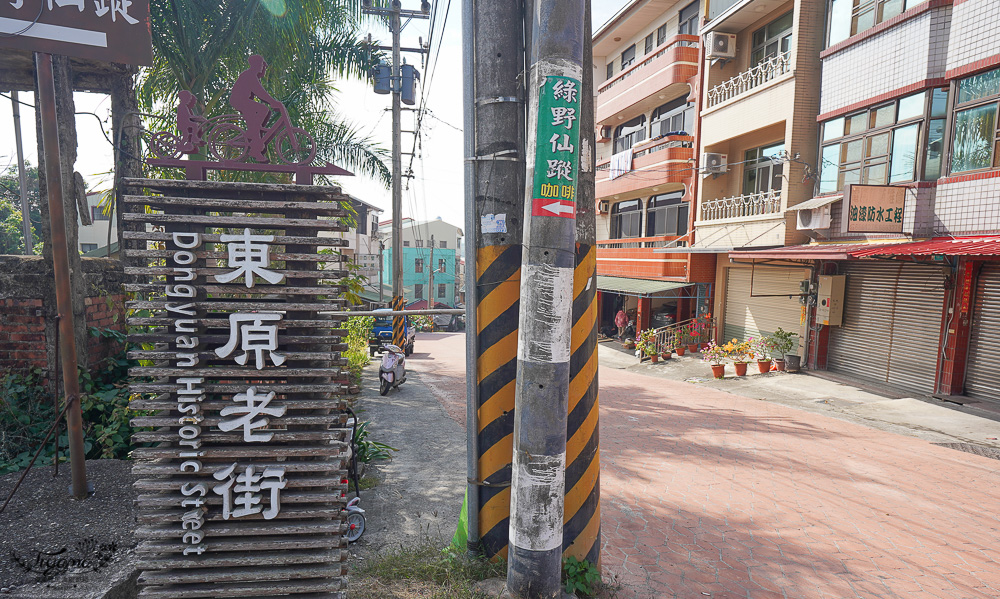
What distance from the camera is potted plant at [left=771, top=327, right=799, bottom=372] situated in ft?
44.2

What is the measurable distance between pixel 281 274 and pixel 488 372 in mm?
1406

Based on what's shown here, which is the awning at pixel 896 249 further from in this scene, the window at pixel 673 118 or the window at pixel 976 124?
the window at pixel 673 118

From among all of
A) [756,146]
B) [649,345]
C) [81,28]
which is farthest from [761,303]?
[81,28]

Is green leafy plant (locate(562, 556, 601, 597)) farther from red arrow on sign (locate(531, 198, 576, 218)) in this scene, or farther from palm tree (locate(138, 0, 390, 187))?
palm tree (locate(138, 0, 390, 187))

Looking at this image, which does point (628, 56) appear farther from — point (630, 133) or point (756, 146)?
point (756, 146)

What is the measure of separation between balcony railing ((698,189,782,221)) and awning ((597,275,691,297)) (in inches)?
93.8

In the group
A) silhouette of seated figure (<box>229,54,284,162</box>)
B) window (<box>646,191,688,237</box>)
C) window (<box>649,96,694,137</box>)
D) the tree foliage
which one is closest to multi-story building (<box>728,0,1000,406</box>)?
window (<box>649,96,694,137</box>)

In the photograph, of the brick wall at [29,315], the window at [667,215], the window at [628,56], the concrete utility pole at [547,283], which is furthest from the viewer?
the window at [628,56]

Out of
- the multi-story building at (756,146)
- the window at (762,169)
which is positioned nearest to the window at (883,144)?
the multi-story building at (756,146)

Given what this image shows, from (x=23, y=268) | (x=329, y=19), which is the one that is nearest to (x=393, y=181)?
(x=329, y=19)

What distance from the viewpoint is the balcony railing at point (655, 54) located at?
18.1 m

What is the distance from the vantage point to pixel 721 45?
1641 centimetres

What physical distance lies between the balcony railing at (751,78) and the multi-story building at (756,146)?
0.10 feet

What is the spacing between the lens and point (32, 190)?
30953mm
